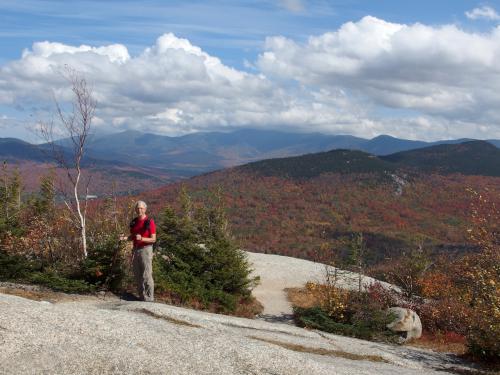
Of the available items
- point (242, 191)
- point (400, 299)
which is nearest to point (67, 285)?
point (400, 299)

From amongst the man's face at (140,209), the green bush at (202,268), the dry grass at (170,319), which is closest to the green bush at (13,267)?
the green bush at (202,268)

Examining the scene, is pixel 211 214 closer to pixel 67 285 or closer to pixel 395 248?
pixel 67 285

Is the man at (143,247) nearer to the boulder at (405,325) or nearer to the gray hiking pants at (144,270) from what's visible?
the gray hiking pants at (144,270)

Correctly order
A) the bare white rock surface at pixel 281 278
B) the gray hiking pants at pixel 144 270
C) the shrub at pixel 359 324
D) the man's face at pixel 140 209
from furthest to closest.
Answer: the bare white rock surface at pixel 281 278
the shrub at pixel 359 324
the gray hiking pants at pixel 144 270
the man's face at pixel 140 209

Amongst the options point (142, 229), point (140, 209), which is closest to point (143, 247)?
point (142, 229)

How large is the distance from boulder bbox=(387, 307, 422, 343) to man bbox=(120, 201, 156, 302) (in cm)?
965

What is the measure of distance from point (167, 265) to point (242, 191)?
14620 cm

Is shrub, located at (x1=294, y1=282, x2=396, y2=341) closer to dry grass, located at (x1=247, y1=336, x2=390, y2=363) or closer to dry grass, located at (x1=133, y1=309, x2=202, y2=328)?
dry grass, located at (x1=247, y1=336, x2=390, y2=363)

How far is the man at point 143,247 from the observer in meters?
14.6

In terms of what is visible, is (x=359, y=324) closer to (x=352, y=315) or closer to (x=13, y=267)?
(x=352, y=315)

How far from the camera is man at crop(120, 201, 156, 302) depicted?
1459 cm

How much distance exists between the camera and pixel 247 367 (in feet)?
30.6

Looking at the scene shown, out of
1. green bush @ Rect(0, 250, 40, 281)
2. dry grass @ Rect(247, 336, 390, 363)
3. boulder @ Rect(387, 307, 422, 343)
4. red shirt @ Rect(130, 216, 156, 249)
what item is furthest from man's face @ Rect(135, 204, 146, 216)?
boulder @ Rect(387, 307, 422, 343)

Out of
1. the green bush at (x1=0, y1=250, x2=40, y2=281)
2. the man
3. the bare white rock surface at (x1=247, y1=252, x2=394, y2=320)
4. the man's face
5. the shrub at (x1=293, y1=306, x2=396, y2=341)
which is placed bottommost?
the bare white rock surface at (x1=247, y1=252, x2=394, y2=320)
